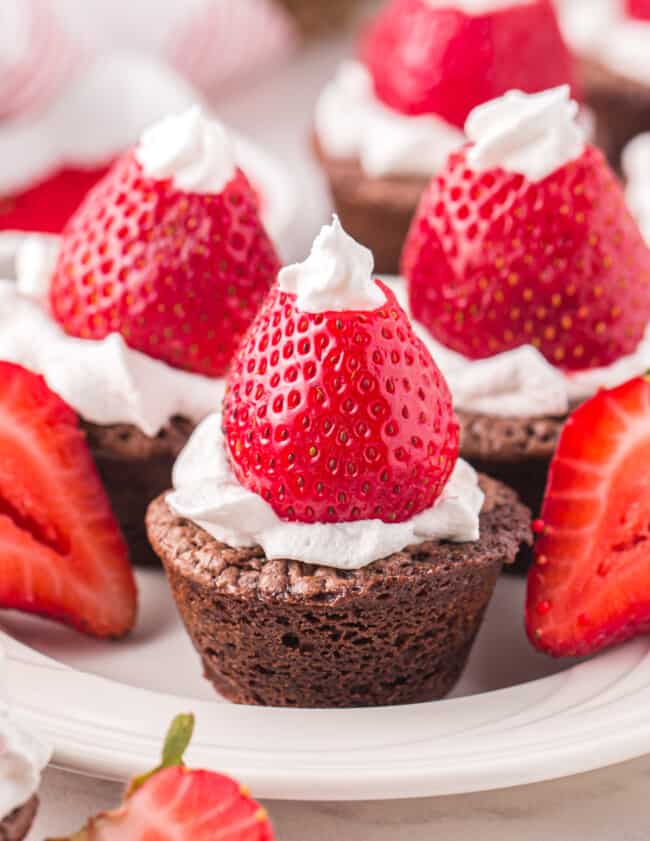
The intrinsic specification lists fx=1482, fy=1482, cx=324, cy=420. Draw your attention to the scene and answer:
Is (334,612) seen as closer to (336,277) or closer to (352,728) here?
(352,728)

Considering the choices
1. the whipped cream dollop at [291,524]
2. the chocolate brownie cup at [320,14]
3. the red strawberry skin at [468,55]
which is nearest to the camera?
the whipped cream dollop at [291,524]

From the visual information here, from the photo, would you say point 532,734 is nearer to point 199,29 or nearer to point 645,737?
point 645,737

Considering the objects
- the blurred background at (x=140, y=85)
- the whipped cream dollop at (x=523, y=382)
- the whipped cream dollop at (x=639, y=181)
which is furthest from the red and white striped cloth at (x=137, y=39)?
the whipped cream dollop at (x=523, y=382)

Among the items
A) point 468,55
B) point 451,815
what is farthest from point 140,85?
point 451,815

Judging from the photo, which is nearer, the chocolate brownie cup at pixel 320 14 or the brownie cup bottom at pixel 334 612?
the brownie cup bottom at pixel 334 612

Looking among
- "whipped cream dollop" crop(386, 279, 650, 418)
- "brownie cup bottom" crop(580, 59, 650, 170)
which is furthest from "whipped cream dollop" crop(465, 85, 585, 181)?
"brownie cup bottom" crop(580, 59, 650, 170)

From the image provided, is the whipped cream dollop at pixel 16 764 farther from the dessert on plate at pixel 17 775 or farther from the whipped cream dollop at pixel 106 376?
the whipped cream dollop at pixel 106 376

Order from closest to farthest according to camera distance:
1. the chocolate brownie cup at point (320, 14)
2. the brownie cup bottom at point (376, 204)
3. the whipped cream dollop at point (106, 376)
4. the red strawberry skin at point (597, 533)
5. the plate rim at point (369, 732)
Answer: the plate rim at point (369, 732) → the red strawberry skin at point (597, 533) → the whipped cream dollop at point (106, 376) → the brownie cup bottom at point (376, 204) → the chocolate brownie cup at point (320, 14)
